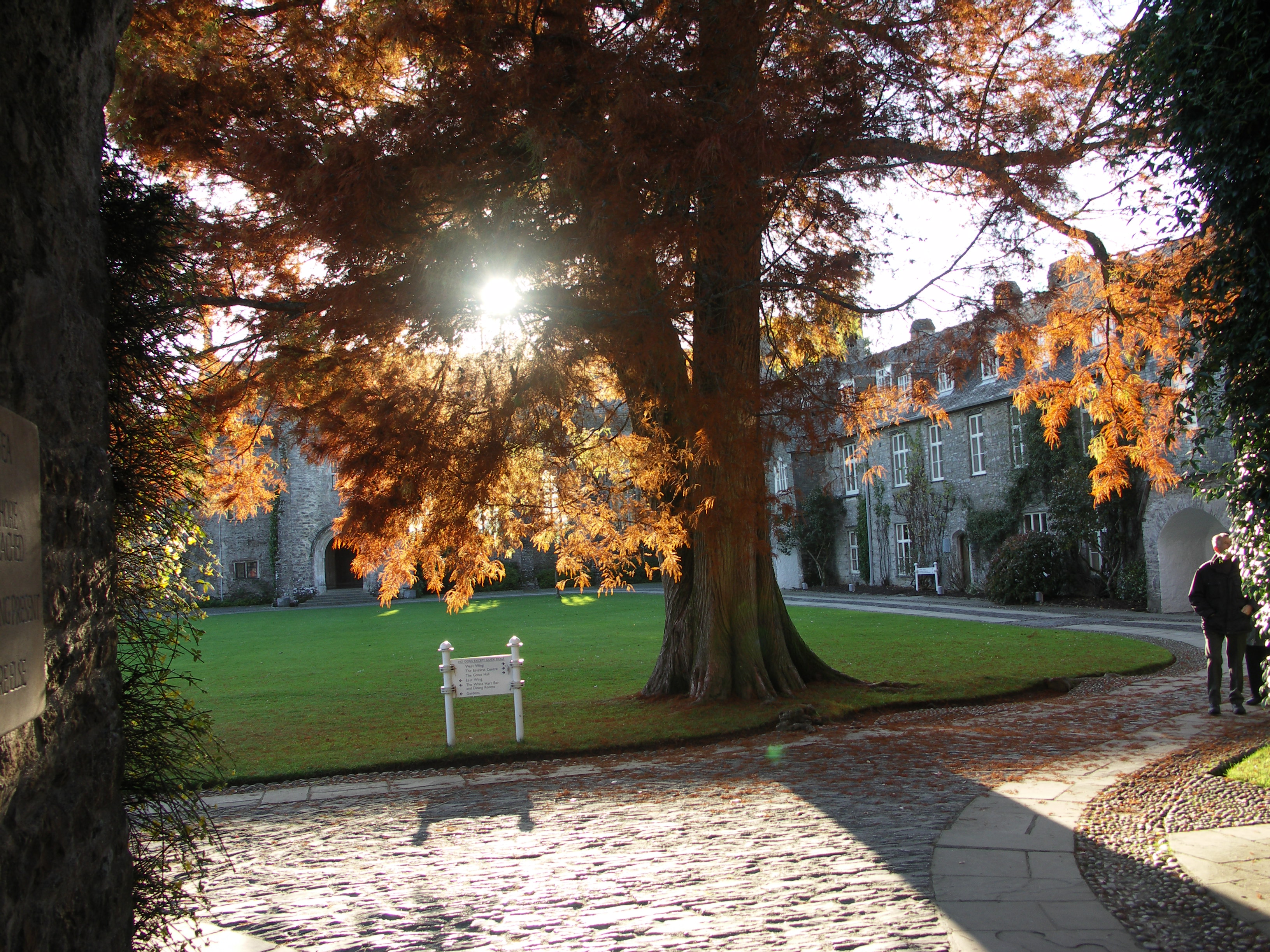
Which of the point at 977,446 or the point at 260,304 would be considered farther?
the point at 977,446

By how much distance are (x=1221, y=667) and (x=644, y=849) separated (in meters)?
6.17

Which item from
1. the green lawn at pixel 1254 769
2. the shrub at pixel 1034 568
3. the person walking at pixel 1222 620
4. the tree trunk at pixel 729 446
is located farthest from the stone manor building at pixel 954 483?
the green lawn at pixel 1254 769

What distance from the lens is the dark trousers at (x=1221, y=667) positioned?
26.8 feet

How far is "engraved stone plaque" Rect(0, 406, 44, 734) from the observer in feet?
6.41

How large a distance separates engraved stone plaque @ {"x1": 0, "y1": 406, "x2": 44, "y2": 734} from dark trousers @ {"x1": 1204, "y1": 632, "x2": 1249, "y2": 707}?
29.3ft

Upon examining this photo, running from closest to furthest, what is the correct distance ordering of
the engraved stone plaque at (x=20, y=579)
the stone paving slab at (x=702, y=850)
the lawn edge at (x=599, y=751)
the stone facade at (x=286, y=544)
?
1. the engraved stone plaque at (x=20, y=579)
2. the stone paving slab at (x=702, y=850)
3. the lawn edge at (x=599, y=751)
4. the stone facade at (x=286, y=544)

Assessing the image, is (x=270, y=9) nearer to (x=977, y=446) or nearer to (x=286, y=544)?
(x=977, y=446)

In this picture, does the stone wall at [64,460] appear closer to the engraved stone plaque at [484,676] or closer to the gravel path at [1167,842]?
the gravel path at [1167,842]

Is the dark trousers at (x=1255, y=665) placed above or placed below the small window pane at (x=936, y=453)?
below

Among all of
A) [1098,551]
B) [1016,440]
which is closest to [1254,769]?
[1098,551]

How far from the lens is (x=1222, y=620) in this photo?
8312 millimetres

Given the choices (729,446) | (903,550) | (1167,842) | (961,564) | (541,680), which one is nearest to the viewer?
(1167,842)

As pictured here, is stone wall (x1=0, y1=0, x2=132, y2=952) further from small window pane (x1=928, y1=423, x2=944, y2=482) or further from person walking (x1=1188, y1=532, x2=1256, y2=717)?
small window pane (x1=928, y1=423, x2=944, y2=482)

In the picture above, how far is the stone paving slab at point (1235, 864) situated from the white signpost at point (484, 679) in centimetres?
526
